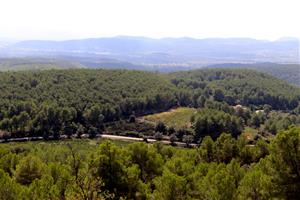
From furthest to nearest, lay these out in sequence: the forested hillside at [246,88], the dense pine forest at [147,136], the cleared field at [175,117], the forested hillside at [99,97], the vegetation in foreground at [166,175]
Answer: the forested hillside at [246,88] → the cleared field at [175,117] → the forested hillside at [99,97] → the dense pine forest at [147,136] → the vegetation in foreground at [166,175]

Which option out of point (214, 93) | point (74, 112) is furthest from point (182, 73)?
point (74, 112)

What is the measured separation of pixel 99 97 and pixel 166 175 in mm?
90830

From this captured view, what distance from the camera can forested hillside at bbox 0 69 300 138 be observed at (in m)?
99.9

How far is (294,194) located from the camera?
88.4 ft

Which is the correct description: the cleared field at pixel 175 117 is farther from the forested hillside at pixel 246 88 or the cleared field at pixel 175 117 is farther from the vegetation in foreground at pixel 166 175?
the vegetation in foreground at pixel 166 175

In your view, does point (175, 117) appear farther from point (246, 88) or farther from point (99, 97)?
point (246, 88)

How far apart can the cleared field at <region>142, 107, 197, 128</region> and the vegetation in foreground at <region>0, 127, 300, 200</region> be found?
5742 cm

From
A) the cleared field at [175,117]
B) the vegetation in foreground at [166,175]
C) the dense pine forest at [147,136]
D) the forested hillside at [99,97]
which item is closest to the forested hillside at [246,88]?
the forested hillside at [99,97]

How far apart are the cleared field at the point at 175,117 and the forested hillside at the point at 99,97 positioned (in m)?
4.80

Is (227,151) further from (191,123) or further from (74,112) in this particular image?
(74,112)

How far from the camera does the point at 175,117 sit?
116375 millimetres

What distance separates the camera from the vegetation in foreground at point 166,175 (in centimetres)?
2675

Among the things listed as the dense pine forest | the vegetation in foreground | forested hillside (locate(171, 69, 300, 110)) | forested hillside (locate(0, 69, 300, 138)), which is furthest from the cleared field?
the vegetation in foreground

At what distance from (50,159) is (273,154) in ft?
118
